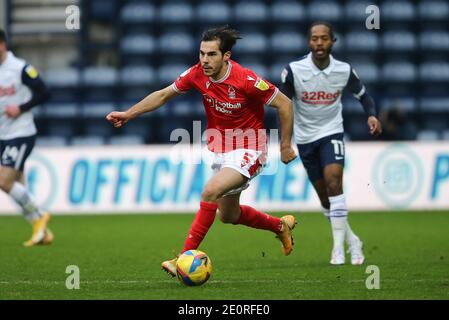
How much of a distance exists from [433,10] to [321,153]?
12136 millimetres

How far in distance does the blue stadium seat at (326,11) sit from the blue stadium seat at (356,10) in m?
0.16

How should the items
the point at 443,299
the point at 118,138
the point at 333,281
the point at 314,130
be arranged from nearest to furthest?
the point at 443,299 → the point at 333,281 → the point at 314,130 → the point at 118,138

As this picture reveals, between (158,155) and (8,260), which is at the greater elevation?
→ (158,155)

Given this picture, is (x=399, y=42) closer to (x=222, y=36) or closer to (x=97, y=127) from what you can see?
(x=97, y=127)

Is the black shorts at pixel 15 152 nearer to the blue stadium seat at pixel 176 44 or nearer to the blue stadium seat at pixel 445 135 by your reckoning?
the blue stadium seat at pixel 176 44

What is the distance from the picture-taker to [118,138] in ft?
60.0

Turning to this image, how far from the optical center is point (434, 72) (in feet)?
64.4

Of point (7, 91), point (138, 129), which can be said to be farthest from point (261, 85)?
point (138, 129)

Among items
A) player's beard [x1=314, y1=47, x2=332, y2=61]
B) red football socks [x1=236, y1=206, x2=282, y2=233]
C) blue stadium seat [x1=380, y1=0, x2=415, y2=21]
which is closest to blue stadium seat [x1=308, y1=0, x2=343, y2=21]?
blue stadium seat [x1=380, y1=0, x2=415, y2=21]

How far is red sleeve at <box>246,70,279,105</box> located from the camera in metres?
7.55

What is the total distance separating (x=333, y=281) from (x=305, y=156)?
2.04m

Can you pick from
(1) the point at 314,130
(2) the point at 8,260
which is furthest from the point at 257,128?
(2) the point at 8,260

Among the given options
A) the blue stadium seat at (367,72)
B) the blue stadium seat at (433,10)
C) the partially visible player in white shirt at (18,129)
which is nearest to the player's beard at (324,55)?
the partially visible player in white shirt at (18,129)

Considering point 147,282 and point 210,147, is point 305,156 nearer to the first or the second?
point 210,147
